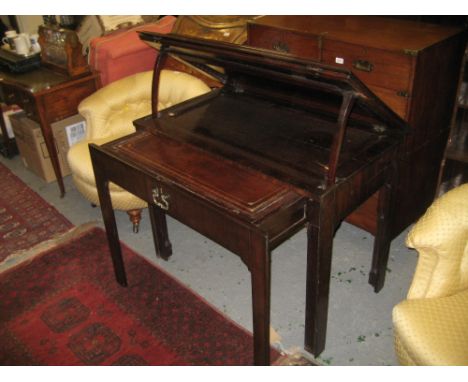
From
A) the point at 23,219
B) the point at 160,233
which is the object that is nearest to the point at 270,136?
the point at 160,233

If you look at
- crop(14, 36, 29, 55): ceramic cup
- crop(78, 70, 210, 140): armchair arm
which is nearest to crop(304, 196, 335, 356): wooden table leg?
crop(78, 70, 210, 140): armchair arm

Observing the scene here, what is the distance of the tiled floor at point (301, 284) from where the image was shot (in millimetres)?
2494

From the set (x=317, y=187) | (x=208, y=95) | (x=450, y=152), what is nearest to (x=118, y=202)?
(x=208, y=95)

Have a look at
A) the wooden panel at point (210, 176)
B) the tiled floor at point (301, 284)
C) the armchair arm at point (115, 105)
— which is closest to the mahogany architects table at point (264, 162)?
the wooden panel at point (210, 176)

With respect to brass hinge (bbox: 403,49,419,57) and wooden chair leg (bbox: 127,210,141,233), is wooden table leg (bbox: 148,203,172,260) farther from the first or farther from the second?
brass hinge (bbox: 403,49,419,57)

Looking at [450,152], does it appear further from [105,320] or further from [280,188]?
[105,320]

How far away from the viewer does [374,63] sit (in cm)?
258

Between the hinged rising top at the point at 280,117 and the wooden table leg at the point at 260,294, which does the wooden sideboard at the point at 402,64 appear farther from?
the wooden table leg at the point at 260,294

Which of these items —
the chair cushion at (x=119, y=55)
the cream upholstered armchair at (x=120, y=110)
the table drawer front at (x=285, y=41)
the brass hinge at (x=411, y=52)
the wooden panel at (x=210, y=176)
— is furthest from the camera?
the chair cushion at (x=119, y=55)

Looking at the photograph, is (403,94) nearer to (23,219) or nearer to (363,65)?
(363,65)

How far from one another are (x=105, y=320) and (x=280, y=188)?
1.40m

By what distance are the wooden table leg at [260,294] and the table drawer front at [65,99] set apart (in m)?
2.45

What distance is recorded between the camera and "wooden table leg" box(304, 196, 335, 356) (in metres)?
1.92

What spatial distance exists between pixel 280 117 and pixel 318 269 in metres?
0.85
